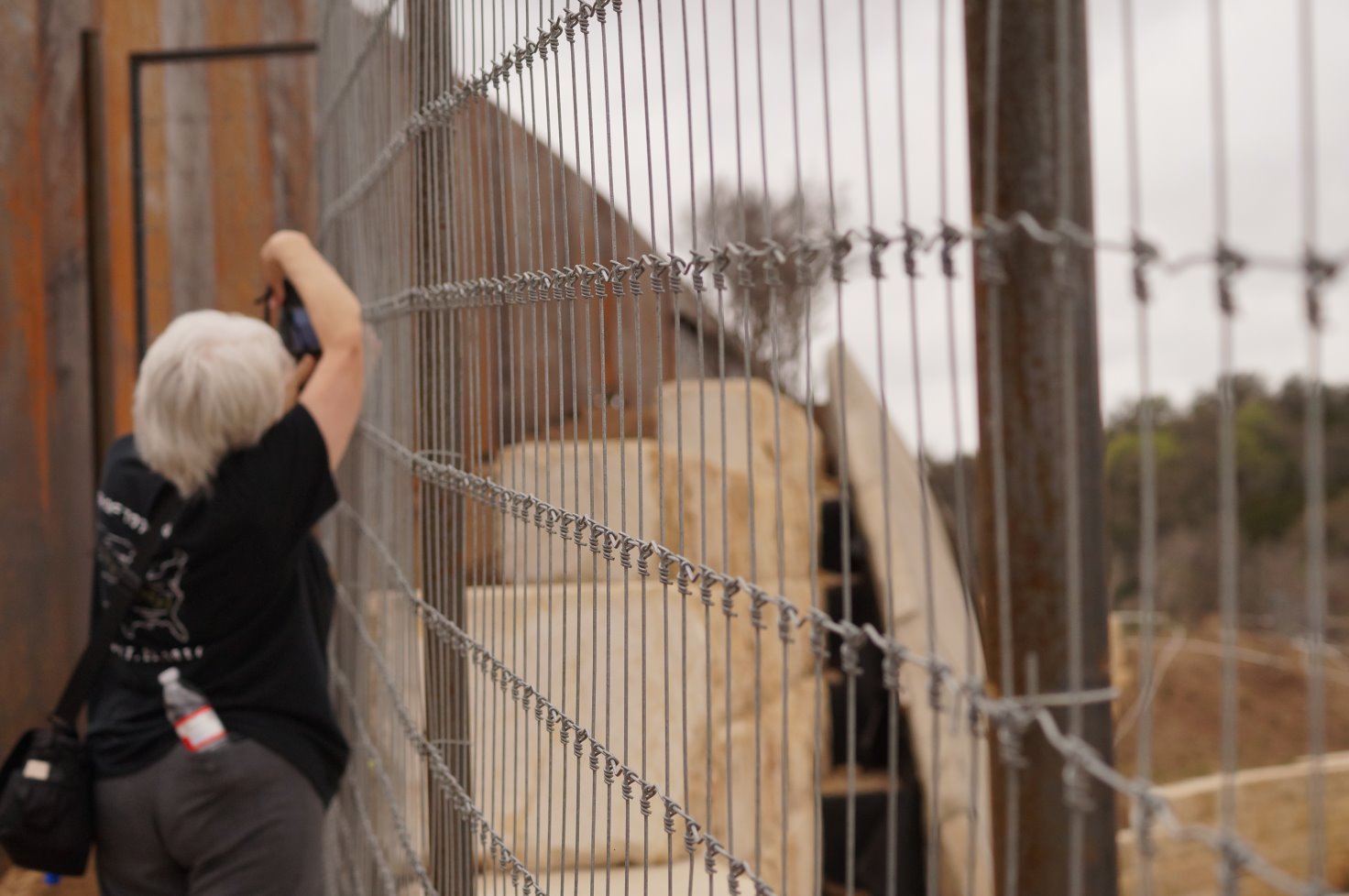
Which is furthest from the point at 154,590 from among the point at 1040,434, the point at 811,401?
the point at 1040,434

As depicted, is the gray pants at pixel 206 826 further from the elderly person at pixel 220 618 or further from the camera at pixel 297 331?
the camera at pixel 297 331

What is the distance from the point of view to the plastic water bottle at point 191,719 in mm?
2418

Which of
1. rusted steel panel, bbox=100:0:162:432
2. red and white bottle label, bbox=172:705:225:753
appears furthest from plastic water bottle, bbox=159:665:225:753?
rusted steel panel, bbox=100:0:162:432

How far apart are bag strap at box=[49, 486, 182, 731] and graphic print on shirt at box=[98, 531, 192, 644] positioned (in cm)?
2

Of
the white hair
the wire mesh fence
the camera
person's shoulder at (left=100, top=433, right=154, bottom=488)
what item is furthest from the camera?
the camera

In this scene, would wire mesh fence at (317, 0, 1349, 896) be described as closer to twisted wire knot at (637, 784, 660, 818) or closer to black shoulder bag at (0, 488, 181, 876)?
twisted wire knot at (637, 784, 660, 818)

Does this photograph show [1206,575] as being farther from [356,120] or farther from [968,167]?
[356,120]

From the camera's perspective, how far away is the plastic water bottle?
242cm

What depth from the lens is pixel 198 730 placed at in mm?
2422

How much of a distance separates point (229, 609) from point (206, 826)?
0.34m

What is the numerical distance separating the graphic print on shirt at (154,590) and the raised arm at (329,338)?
0.98 ft

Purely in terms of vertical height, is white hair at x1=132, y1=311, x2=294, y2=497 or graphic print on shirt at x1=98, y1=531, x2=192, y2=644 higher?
white hair at x1=132, y1=311, x2=294, y2=497

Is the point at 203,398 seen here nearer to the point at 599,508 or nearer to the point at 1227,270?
the point at 599,508

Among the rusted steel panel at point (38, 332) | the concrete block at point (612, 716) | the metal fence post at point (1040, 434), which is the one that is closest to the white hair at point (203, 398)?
the concrete block at point (612, 716)
